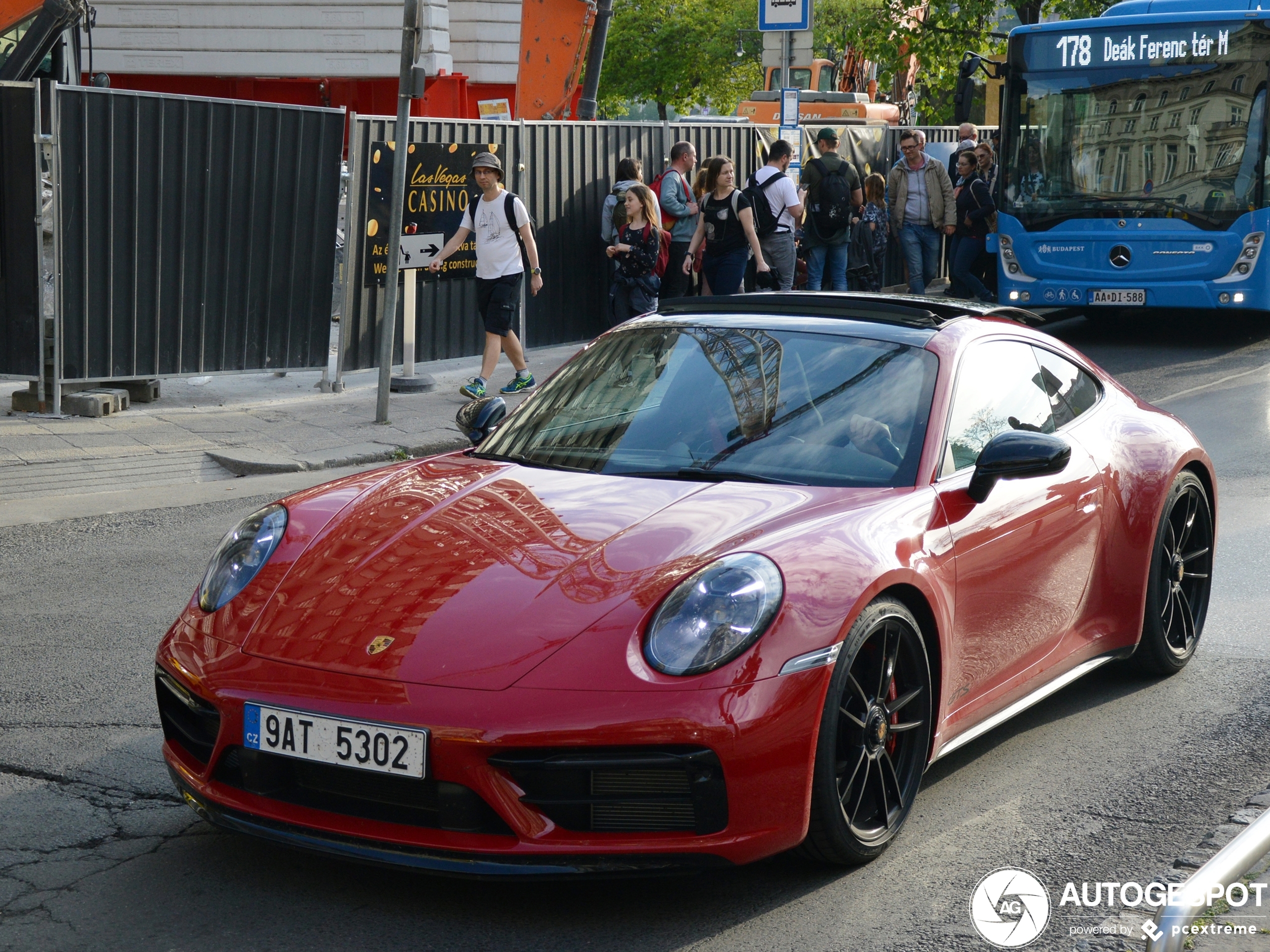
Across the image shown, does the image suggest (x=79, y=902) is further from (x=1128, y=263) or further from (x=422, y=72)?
(x=1128, y=263)

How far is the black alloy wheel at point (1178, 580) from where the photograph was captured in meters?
5.22

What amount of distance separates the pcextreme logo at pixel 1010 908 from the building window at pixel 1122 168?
501 inches

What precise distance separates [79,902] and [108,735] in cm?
125

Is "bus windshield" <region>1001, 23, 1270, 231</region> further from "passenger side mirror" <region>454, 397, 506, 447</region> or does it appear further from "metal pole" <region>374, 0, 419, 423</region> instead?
"passenger side mirror" <region>454, 397, 506, 447</region>

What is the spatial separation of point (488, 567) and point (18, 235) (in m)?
8.07

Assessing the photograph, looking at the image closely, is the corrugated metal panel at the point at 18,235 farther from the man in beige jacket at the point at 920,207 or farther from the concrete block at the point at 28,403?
the man in beige jacket at the point at 920,207

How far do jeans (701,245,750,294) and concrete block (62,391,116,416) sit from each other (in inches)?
209

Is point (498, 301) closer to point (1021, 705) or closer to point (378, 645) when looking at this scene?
point (1021, 705)

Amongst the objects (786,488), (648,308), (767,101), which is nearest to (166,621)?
(786,488)

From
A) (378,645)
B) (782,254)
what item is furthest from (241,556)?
(782,254)

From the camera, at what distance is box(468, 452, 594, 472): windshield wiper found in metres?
4.38

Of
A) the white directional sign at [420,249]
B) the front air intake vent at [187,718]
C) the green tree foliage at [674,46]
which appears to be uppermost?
the green tree foliage at [674,46]

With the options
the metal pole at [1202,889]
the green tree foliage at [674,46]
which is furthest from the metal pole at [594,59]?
the green tree foliage at [674,46]

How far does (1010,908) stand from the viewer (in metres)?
3.54
